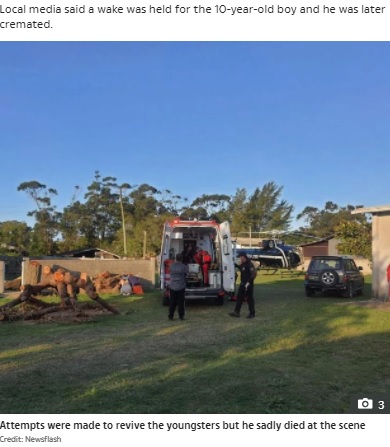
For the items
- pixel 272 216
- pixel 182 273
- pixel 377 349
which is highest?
pixel 272 216

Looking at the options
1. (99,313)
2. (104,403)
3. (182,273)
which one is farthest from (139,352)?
(99,313)

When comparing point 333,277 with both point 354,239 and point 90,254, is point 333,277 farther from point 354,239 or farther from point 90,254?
point 90,254

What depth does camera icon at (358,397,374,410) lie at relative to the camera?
5.16m

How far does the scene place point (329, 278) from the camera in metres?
18.1

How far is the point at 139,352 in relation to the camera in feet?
27.6

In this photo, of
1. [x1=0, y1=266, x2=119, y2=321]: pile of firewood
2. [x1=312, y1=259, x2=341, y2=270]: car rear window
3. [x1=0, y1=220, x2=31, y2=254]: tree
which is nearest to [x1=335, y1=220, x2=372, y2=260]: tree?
[x1=312, y1=259, x2=341, y2=270]: car rear window

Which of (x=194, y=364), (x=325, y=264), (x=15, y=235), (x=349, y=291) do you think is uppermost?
(x=15, y=235)

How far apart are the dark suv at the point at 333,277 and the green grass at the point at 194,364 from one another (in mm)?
5326

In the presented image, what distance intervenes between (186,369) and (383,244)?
1123 centimetres

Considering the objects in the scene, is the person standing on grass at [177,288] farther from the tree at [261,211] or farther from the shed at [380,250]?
the tree at [261,211]

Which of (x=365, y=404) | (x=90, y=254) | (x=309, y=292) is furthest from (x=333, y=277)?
(x=90, y=254)

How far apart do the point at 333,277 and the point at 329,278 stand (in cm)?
15

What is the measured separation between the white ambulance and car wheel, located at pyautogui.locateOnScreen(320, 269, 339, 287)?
417 cm
